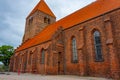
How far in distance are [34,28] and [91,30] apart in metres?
18.9

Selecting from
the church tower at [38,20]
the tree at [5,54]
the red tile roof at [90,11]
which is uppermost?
the church tower at [38,20]

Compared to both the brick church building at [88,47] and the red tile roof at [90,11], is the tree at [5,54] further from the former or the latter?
the red tile roof at [90,11]

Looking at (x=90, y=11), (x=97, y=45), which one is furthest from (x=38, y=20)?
(x=97, y=45)

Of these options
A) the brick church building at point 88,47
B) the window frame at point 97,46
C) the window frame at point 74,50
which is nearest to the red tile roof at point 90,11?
the brick church building at point 88,47

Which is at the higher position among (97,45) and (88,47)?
(97,45)

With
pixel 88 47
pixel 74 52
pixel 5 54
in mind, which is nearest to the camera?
pixel 88 47

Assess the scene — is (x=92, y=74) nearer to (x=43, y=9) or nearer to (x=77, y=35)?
(x=77, y=35)

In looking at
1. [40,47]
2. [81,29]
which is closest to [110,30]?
[81,29]

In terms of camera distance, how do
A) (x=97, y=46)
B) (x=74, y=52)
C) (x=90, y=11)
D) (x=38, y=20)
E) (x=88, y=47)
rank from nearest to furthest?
(x=97, y=46), (x=88, y=47), (x=74, y=52), (x=90, y=11), (x=38, y=20)

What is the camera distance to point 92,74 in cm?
1346

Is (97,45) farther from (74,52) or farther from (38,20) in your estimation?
(38,20)

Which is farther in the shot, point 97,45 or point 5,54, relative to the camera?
point 5,54

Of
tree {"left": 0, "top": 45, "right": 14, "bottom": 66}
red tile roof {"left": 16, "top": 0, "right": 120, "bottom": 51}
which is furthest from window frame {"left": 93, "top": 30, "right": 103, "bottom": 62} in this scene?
tree {"left": 0, "top": 45, "right": 14, "bottom": 66}

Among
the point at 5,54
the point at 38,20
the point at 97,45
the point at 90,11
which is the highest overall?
the point at 38,20
